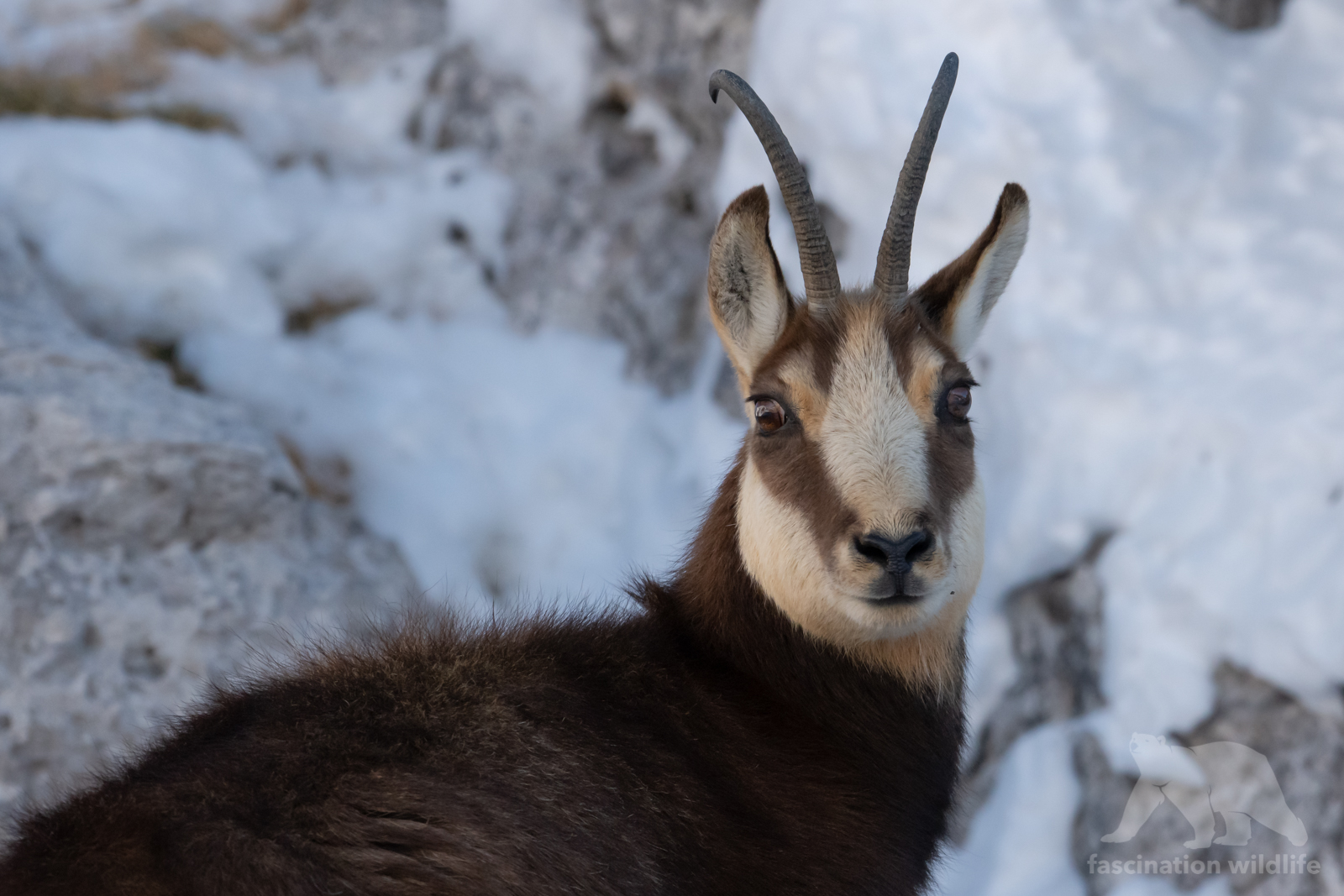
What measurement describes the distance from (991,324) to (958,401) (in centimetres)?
294

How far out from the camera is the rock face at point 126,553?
14.6 feet

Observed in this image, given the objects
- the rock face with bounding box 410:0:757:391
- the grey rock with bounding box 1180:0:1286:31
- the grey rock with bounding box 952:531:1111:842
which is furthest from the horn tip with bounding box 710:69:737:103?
the grey rock with bounding box 1180:0:1286:31

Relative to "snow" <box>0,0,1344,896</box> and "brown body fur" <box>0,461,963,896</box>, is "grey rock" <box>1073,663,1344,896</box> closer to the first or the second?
"snow" <box>0,0,1344,896</box>

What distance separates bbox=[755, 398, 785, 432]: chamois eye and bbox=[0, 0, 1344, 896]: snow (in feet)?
5.90

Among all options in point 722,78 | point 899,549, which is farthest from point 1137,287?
point 899,549

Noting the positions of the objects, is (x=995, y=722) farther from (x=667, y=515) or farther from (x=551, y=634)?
(x=551, y=634)

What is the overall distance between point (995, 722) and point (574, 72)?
566 cm

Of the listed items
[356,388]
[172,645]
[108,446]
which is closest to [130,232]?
[356,388]

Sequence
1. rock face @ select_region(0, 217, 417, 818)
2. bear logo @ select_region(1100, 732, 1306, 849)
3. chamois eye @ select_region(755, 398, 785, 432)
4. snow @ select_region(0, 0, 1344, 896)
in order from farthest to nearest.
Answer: snow @ select_region(0, 0, 1344, 896)
bear logo @ select_region(1100, 732, 1306, 849)
rock face @ select_region(0, 217, 417, 818)
chamois eye @ select_region(755, 398, 785, 432)

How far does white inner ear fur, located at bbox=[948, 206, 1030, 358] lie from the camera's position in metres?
3.79

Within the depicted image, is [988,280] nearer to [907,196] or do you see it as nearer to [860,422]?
[907,196]

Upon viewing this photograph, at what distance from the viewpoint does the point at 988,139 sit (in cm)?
643

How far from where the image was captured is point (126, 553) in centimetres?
490

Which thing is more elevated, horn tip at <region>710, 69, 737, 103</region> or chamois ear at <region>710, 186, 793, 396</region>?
horn tip at <region>710, 69, 737, 103</region>
